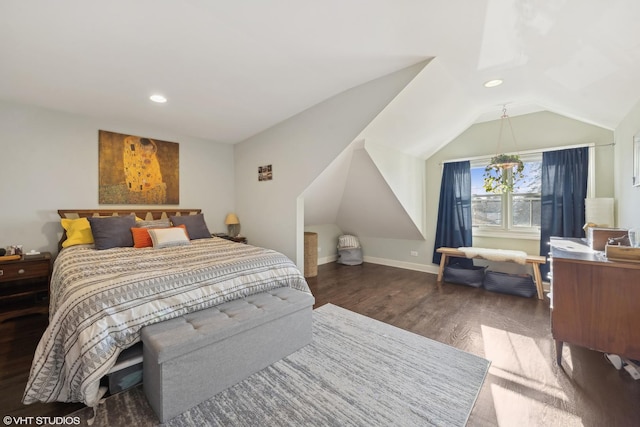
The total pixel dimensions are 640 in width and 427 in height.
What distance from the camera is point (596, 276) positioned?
1.60 meters

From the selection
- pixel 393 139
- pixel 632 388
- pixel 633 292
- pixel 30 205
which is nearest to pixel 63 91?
pixel 30 205

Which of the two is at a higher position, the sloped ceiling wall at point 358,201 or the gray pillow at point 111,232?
the sloped ceiling wall at point 358,201

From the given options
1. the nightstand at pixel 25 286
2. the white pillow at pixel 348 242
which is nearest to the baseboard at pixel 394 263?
the white pillow at pixel 348 242

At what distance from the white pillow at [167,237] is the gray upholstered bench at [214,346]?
1.49 metres

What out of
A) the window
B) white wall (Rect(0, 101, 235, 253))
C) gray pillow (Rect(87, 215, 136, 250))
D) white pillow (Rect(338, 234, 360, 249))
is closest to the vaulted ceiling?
white wall (Rect(0, 101, 235, 253))

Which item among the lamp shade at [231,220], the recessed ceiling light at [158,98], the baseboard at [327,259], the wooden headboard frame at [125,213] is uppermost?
the recessed ceiling light at [158,98]

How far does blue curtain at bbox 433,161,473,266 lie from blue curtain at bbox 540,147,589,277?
0.88 metres

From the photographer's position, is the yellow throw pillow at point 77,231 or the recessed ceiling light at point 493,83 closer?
the recessed ceiling light at point 493,83

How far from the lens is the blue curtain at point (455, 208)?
3.91 metres

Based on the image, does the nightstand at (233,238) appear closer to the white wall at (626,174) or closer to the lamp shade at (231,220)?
the lamp shade at (231,220)

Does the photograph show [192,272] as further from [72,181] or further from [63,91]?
[72,181]

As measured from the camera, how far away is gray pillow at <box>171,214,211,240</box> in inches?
136

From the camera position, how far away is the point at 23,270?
255 centimetres

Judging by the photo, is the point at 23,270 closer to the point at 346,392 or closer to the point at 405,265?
the point at 346,392
